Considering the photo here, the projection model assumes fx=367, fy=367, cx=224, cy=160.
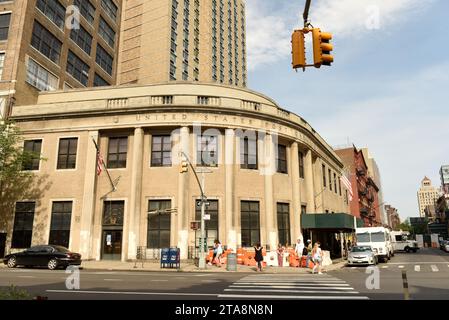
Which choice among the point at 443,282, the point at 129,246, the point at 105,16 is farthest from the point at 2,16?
the point at 443,282

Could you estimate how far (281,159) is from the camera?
1352 inches

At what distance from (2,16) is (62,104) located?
1145 cm

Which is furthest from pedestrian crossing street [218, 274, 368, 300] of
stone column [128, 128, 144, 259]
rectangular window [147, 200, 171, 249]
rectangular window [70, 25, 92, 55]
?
rectangular window [70, 25, 92, 55]

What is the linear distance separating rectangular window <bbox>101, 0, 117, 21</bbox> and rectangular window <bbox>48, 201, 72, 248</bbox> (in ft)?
104

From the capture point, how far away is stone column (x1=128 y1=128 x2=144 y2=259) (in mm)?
28391

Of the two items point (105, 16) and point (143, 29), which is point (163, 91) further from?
point (143, 29)

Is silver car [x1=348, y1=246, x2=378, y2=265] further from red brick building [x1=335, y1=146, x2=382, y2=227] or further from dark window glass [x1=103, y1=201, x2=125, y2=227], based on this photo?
red brick building [x1=335, y1=146, x2=382, y2=227]

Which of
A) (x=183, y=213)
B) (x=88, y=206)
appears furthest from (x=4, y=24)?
(x=183, y=213)

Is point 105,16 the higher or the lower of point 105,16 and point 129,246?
the higher

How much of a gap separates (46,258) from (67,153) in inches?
429

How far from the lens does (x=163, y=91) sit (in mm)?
33031

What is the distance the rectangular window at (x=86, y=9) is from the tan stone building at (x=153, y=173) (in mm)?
17270

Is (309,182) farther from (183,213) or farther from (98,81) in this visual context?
(98,81)

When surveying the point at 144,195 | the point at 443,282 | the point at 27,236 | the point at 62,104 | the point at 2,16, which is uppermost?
the point at 2,16
